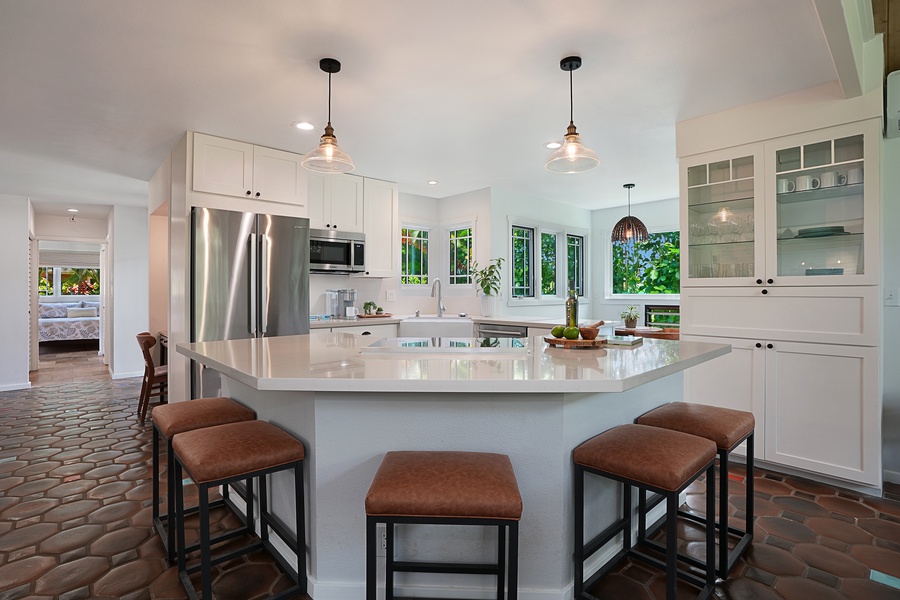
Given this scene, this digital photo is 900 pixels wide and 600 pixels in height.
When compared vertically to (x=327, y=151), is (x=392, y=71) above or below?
above

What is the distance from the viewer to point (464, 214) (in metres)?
5.70

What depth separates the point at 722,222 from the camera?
327 centimetres

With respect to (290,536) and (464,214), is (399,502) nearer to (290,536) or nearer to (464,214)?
(290,536)

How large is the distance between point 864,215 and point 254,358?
3.29 m

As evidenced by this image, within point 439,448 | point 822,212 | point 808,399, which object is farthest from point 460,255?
point 439,448

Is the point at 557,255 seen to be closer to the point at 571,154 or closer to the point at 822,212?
the point at 822,212

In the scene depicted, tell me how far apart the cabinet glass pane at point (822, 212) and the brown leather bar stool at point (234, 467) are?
10.0 feet

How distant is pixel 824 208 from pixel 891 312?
2.44 feet

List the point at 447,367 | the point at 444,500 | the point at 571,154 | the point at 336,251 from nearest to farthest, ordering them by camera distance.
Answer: the point at 444,500 → the point at 447,367 → the point at 571,154 → the point at 336,251

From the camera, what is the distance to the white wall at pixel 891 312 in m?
2.85

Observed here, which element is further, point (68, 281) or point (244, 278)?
point (68, 281)

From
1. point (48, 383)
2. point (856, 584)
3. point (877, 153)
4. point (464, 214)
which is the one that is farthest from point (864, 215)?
point (48, 383)

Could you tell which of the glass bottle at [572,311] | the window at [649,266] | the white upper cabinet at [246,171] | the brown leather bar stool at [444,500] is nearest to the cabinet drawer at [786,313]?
the glass bottle at [572,311]

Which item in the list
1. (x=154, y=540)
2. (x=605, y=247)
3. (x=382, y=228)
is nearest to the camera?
(x=154, y=540)
